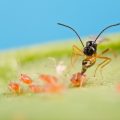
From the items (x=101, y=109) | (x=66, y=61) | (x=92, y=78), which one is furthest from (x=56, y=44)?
(x=101, y=109)

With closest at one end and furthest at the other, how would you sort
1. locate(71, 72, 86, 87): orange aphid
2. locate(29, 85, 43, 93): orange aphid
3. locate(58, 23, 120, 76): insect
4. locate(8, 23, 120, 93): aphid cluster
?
locate(29, 85, 43, 93): orange aphid < locate(8, 23, 120, 93): aphid cluster < locate(71, 72, 86, 87): orange aphid < locate(58, 23, 120, 76): insect

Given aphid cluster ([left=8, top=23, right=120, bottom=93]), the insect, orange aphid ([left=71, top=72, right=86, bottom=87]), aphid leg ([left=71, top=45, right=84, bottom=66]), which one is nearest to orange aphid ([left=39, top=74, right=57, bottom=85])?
aphid cluster ([left=8, top=23, right=120, bottom=93])

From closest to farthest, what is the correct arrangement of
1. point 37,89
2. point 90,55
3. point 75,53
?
point 37,89 → point 90,55 → point 75,53

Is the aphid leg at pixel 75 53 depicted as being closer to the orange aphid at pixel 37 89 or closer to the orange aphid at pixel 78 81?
the orange aphid at pixel 78 81

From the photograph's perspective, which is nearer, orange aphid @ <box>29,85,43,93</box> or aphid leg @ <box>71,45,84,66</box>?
orange aphid @ <box>29,85,43,93</box>

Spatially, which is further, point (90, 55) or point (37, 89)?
point (90, 55)

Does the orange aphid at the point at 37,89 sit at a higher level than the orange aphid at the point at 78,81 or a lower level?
lower

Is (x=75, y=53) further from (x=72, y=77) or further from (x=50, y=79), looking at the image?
(x=50, y=79)

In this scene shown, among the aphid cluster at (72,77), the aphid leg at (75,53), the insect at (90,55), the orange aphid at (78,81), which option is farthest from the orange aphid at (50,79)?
the aphid leg at (75,53)

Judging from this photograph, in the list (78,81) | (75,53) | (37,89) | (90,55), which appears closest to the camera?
(37,89)

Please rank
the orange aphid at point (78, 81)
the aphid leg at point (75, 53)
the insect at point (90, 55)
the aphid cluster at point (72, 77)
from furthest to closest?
the aphid leg at point (75, 53) → the insect at point (90, 55) → the orange aphid at point (78, 81) → the aphid cluster at point (72, 77)

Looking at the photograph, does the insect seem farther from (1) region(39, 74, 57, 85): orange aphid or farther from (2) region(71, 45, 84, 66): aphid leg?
(1) region(39, 74, 57, 85): orange aphid

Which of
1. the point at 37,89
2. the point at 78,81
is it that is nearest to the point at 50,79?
the point at 37,89
